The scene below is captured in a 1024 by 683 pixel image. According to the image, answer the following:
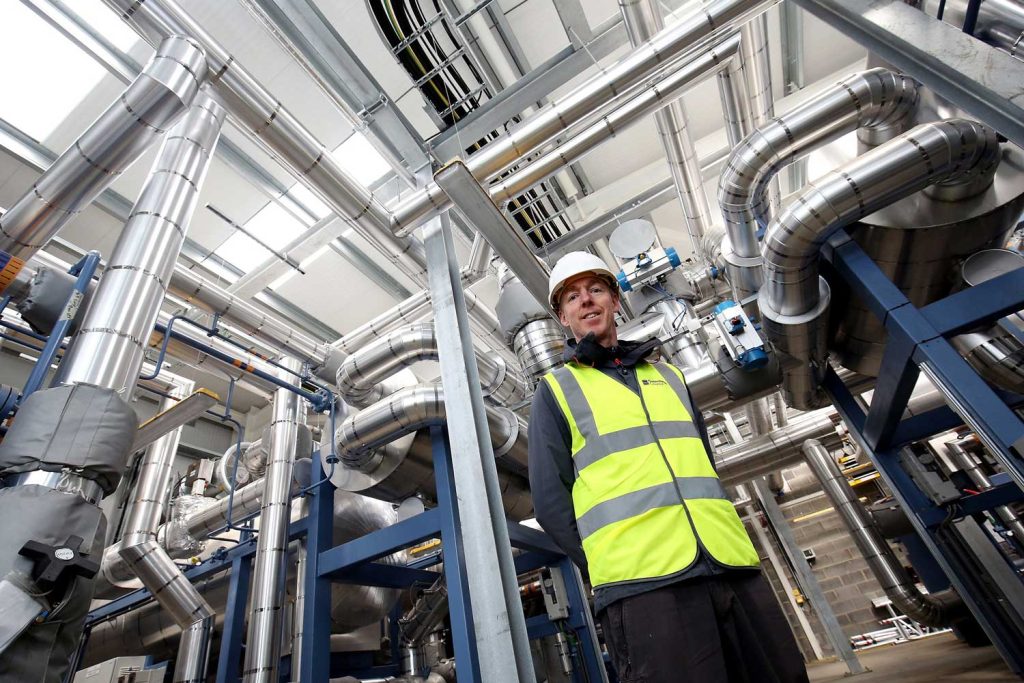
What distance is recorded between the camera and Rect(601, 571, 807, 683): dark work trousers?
0.91 metres

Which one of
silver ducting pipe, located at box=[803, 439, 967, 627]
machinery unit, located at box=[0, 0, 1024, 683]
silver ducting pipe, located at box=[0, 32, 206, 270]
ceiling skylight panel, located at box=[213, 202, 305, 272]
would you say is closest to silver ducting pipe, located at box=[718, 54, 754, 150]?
machinery unit, located at box=[0, 0, 1024, 683]

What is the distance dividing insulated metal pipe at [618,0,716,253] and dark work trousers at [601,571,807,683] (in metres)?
2.95

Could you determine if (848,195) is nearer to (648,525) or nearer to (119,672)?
→ (648,525)

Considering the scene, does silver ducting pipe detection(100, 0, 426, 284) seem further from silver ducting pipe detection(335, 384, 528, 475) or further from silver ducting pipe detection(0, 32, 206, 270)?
silver ducting pipe detection(335, 384, 528, 475)

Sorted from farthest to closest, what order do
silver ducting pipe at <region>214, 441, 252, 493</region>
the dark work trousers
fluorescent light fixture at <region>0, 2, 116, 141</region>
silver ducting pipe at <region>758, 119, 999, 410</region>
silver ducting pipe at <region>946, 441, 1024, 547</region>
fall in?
silver ducting pipe at <region>214, 441, 252, 493</region>
silver ducting pipe at <region>946, 441, 1024, 547</region>
fluorescent light fixture at <region>0, 2, 116, 141</region>
silver ducting pipe at <region>758, 119, 999, 410</region>
the dark work trousers

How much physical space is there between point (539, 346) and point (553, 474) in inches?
96.8

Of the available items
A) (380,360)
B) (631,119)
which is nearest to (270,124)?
(380,360)

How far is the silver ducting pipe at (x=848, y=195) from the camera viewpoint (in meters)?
2.13

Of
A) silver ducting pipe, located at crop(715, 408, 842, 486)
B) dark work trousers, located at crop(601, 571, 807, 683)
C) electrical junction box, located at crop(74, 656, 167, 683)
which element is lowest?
dark work trousers, located at crop(601, 571, 807, 683)

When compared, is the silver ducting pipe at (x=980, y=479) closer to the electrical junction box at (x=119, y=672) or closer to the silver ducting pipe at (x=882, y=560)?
the silver ducting pipe at (x=882, y=560)

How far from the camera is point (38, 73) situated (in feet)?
12.0

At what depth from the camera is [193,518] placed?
4.78 m

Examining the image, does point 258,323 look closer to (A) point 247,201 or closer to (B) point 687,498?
(A) point 247,201

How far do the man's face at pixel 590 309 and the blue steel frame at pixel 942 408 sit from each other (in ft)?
4.88
